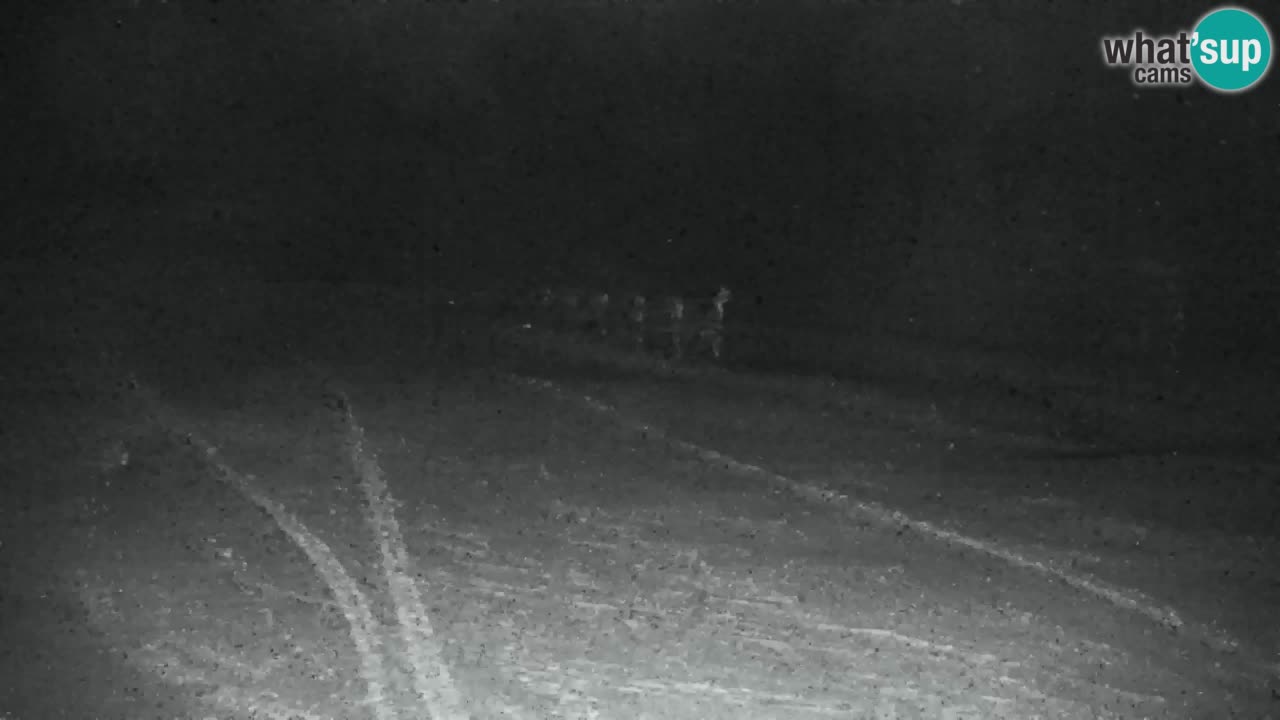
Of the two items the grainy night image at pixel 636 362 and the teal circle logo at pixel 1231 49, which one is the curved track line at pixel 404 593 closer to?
the grainy night image at pixel 636 362

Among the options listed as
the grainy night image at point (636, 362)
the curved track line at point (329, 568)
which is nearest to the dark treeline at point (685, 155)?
the grainy night image at point (636, 362)

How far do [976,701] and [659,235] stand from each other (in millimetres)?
757

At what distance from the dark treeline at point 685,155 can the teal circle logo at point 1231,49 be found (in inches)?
1.0

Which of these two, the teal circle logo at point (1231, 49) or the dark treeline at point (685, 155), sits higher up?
the teal circle logo at point (1231, 49)

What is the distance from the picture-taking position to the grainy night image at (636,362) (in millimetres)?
1070

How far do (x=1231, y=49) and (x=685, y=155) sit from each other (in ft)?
2.39

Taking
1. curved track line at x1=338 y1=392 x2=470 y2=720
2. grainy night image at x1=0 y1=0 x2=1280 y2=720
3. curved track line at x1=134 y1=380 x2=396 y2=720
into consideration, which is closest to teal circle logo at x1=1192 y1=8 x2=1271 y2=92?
grainy night image at x1=0 y1=0 x2=1280 y2=720

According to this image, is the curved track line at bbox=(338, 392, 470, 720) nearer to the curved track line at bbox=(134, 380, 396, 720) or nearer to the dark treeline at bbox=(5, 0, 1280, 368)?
the curved track line at bbox=(134, 380, 396, 720)

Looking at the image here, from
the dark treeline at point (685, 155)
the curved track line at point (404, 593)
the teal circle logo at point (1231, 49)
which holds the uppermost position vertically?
the teal circle logo at point (1231, 49)

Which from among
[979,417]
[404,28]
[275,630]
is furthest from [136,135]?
[979,417]

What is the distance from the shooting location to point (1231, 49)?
1.05 meters

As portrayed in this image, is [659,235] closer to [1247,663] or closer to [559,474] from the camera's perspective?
[559,474]

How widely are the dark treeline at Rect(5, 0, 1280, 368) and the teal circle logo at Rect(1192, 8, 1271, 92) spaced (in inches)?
1.0

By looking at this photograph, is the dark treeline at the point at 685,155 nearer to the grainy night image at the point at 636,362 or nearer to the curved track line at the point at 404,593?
the grainy night image at the point at 636,362
